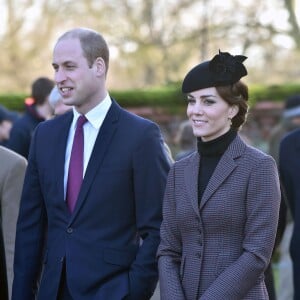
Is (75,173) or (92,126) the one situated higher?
(92,126)

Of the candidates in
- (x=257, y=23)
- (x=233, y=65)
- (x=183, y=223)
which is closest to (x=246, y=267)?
(x=183, y=223)

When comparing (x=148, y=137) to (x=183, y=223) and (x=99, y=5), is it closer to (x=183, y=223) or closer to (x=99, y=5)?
(x=183, y=223)

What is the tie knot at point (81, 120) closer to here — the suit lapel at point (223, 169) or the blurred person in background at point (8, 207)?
the blurred person in background at point (8, 207)

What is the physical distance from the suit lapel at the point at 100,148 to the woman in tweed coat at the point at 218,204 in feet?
1.28

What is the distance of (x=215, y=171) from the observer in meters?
4.18

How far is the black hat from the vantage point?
4.20 metres

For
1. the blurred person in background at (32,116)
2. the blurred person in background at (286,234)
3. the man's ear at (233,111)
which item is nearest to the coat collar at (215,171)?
the man's ear at (233,111)

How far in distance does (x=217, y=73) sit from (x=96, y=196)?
2.79ft

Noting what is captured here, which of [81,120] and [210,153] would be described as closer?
[210,153]

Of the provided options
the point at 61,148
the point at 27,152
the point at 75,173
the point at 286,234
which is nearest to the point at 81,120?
the point at 61,148

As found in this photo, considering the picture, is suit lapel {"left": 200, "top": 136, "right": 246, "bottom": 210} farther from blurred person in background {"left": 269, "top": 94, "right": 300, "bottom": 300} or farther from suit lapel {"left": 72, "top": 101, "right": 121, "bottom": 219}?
blurred person in background {"left": 269, "top": 94, "right": 300, "bottom": 300}

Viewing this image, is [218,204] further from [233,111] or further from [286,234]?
[286,234]

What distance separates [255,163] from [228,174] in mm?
131

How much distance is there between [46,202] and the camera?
183 inches
